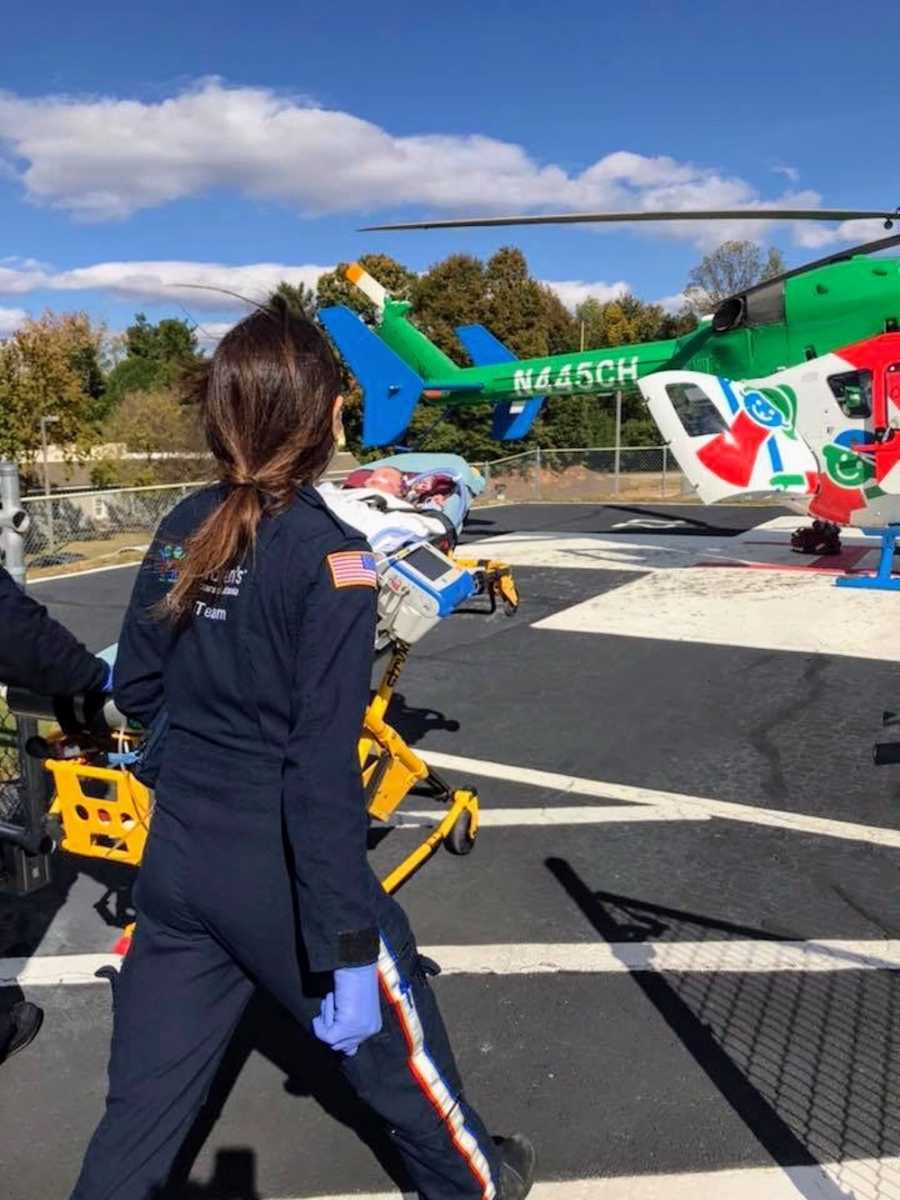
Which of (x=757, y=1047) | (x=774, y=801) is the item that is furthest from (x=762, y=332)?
(x=757, y=1047)

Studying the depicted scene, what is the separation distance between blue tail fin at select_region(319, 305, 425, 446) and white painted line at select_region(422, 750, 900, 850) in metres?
12.6

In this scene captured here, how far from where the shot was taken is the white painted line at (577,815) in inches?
193

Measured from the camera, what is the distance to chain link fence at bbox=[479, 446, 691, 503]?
23922 mm

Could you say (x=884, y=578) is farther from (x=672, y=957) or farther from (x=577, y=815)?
(x=672, y=957)

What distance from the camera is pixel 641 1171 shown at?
2.54 meters

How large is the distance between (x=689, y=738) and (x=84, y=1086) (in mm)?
4259

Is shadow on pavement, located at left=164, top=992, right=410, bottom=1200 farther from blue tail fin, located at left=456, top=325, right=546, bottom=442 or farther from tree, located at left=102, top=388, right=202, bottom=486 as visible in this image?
tree, located at left=102, top=388, right=202, bottom=486

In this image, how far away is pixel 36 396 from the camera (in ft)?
67.2

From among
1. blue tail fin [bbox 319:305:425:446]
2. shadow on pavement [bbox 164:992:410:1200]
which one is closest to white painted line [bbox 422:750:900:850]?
shadow on pavement [bbox 164:992:410:1200]

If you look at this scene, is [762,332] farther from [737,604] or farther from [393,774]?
[393,774]

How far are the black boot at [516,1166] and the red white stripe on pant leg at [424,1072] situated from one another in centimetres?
21

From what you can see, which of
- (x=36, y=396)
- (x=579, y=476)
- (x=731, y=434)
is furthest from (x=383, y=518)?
(x=579, y=476)

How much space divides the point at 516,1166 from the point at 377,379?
53.8 ft

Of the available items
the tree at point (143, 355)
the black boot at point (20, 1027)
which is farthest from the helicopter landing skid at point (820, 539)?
the tree at point (143, 355)
